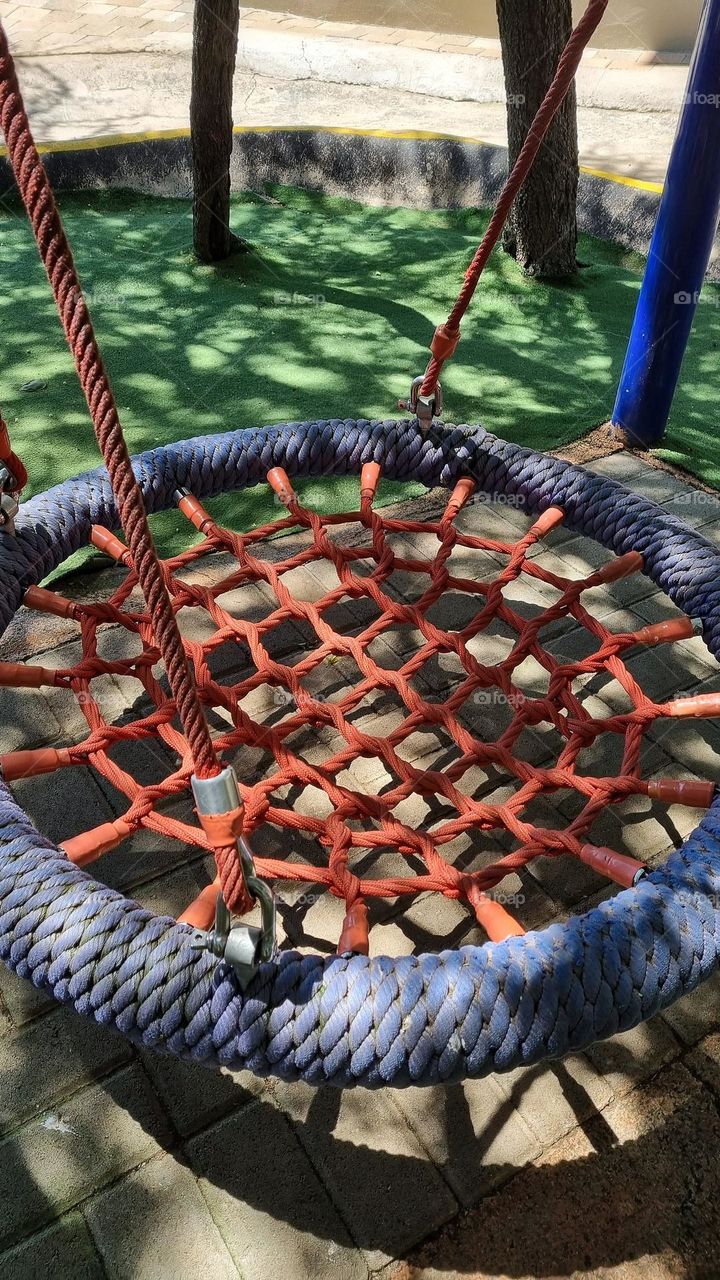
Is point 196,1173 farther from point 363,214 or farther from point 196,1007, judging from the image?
point 363,214

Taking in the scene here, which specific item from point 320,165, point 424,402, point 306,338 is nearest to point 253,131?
point 320,165

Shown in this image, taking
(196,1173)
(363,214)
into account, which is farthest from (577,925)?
(363,214)

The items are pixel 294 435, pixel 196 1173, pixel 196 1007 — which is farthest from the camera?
pixel 294 435

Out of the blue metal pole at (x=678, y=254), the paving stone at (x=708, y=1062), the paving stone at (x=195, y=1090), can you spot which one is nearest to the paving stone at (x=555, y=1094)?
the paving stone at (x=708, y=1062)

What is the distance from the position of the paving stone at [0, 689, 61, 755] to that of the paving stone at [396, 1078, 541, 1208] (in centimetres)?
110

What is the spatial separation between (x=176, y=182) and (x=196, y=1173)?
574 centimetres

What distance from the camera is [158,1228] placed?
1.39m

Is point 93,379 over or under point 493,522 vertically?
over

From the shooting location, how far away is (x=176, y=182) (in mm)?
5832

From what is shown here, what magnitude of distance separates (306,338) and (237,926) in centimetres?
324

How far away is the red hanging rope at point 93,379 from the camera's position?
80 centimetres

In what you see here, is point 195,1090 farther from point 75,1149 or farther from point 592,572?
point 592,572

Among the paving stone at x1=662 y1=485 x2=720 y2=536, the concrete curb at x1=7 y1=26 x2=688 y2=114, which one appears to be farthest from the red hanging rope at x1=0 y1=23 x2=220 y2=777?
the concrete curb at x1=7 y1=26 x2=688 y2=114
